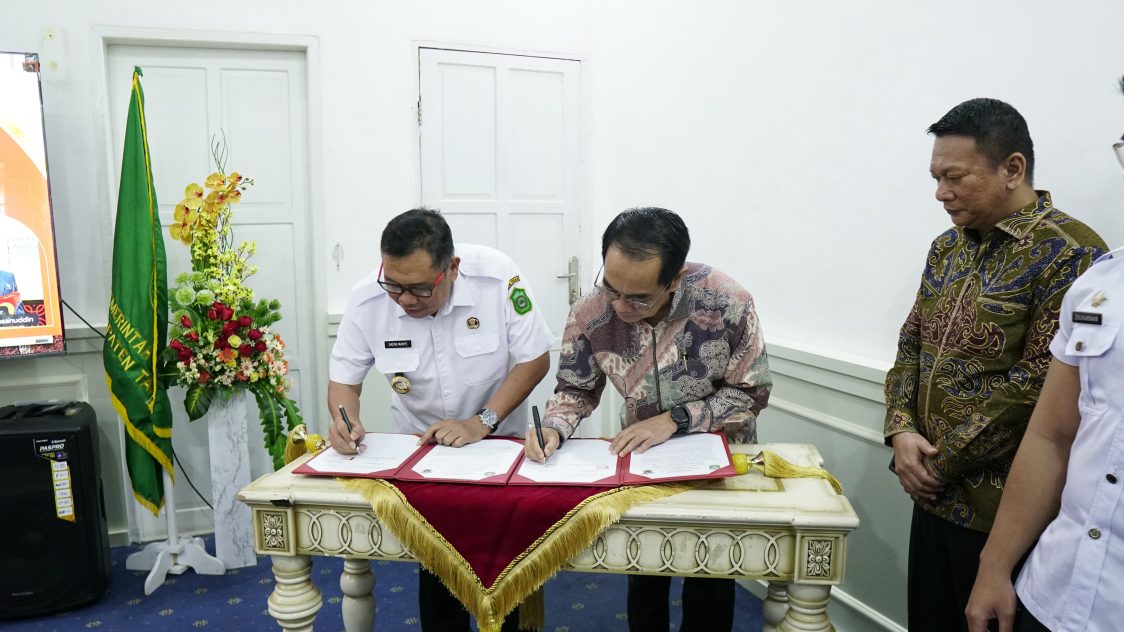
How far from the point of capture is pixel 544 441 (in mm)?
1771

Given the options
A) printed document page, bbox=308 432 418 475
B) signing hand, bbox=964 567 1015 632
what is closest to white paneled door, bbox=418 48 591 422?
printed document page, bbox=308 432 418 475

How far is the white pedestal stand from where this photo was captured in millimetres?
3109

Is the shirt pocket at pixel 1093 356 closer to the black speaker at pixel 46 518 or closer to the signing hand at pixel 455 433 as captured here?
the signing hand at pixel 455 433

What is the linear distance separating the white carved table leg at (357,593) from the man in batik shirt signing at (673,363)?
66cm

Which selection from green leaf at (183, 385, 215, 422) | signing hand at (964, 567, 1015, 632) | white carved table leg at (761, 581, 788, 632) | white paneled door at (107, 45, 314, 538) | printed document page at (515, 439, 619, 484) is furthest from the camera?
white paneled door at (107, 45, 314, 538)

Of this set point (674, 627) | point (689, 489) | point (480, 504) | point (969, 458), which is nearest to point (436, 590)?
point (480, 504)

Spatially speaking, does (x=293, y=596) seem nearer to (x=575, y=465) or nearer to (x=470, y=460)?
(x=470, y=460)

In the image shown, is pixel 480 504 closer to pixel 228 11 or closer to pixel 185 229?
pixel 185 229

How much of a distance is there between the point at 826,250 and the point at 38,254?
9.70ft

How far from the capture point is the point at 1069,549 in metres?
1.06

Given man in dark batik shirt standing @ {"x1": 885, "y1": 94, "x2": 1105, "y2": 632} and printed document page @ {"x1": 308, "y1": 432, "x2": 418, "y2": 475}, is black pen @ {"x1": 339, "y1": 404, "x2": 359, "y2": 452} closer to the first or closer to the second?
printed document page @ {"x1": 308, "y1": 432, "x2": 418, "y2": 475}

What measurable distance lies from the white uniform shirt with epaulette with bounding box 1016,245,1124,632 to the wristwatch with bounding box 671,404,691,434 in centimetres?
81

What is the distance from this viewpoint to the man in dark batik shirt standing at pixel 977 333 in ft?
4.75

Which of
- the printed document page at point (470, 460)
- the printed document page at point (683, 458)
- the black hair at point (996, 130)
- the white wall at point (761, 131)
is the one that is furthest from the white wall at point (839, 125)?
the printed document page at point (470, 460)
